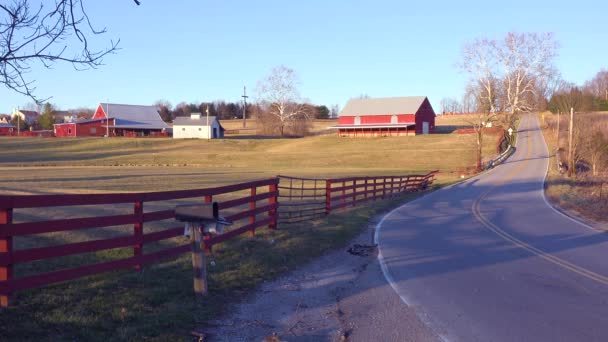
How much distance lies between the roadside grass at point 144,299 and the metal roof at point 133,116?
105 metres

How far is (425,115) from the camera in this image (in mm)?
106750

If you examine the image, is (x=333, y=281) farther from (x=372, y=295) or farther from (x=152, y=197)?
(x=152, y=197)

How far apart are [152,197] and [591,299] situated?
22.8 ft

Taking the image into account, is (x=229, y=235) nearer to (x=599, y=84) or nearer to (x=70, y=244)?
(x=70, y=244)

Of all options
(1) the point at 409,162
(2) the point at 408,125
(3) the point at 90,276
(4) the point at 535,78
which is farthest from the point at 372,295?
(2) the point at 408,125

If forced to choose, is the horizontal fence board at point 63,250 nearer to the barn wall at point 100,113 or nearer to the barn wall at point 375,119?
the barn wall at point 375,119

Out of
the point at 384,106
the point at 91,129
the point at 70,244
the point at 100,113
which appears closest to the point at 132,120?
A: the point at 100,113

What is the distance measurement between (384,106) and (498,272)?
98.9 meters

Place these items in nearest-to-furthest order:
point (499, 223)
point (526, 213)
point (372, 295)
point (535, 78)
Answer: point (372, 295) < point (499, 223) < point (526, 213) < point (535, 78)

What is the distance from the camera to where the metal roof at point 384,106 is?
4119 inches

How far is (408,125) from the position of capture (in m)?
103

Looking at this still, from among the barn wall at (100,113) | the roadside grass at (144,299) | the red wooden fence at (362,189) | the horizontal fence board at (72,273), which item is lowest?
the red wooden fence at (362,189)

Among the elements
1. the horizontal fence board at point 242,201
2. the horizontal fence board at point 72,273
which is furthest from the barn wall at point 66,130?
the horizontal fence board at point 72,273

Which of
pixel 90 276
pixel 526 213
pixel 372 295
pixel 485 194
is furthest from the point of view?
pixel 485 194
